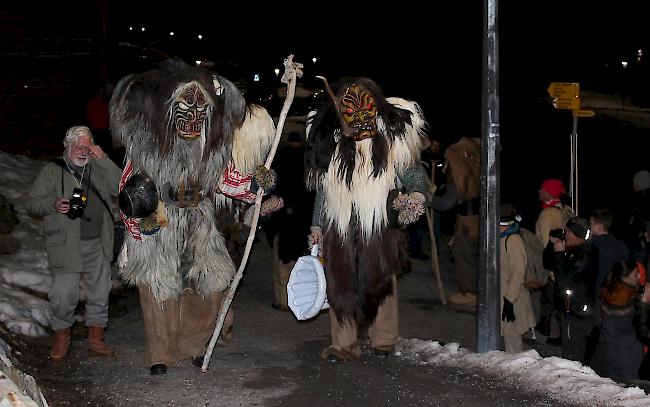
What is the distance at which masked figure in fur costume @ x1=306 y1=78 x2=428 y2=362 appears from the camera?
7.46 meters

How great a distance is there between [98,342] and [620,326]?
4.29 metres

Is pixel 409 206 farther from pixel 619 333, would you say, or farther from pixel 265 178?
pixel 619 333

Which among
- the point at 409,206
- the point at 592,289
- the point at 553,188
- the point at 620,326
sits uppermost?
the point at 409,206

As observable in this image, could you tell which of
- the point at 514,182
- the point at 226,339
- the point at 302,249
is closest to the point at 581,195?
the point at 514,182

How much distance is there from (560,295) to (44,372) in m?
4.28

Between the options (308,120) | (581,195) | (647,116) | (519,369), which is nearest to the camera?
(519,369)

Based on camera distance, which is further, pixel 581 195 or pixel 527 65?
pixel 527 65

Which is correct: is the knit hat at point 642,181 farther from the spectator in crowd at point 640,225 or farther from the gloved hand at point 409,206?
the gloved hand at point 409,206

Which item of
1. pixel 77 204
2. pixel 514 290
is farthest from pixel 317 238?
pixel 514 290

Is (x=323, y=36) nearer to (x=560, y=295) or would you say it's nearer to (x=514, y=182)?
(x=514, y=182)

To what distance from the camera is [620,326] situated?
25.4ft

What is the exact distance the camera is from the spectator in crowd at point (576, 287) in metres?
7.87

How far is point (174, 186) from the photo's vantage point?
716 cm

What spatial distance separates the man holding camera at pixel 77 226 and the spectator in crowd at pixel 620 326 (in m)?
4.08
